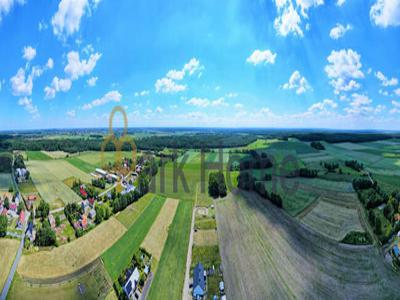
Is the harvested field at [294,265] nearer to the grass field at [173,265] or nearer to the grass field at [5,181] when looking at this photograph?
the grass field at [173,265]

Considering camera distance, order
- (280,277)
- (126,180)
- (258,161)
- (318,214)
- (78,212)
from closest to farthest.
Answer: (280,277) < (318,214) < (78,212) < (126,180) < (258,161)

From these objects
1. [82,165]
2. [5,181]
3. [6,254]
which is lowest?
[6,254]

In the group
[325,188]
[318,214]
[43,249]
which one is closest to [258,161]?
[325,188]

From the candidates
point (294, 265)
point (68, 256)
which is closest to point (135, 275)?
point (68, 256)

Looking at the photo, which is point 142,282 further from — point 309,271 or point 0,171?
point 0,171

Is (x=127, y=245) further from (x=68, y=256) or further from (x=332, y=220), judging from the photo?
(x=332, y=220)

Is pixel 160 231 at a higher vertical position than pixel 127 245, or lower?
higher
